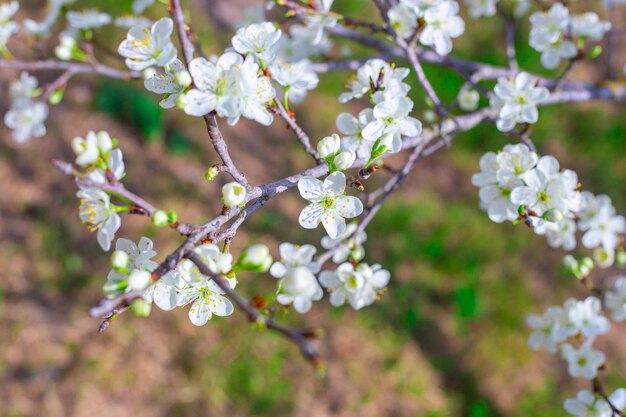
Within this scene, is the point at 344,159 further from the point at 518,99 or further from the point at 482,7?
the point at 482,7

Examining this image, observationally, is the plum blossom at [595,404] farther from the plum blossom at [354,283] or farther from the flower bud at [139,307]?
the flower bud at [139,307]

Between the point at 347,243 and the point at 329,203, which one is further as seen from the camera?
Result: the point at 347,243

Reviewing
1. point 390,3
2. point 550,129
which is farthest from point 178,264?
point 550,129

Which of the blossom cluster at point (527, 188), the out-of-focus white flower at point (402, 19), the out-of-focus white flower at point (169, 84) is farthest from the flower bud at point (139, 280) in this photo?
the out-of-focus white flower at point (402, 19)

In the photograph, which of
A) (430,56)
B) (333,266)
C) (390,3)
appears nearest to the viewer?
(390,3)

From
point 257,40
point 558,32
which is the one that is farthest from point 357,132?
point 558,32

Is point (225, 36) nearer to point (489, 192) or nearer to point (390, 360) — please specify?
point (390, 360)

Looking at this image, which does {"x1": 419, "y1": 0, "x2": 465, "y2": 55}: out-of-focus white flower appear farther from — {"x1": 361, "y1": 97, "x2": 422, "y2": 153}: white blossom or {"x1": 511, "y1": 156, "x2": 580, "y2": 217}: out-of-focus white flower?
{"x1": 511, "y1": 156, "x2": 580, "y2": 217}: out-of-focus white flower
